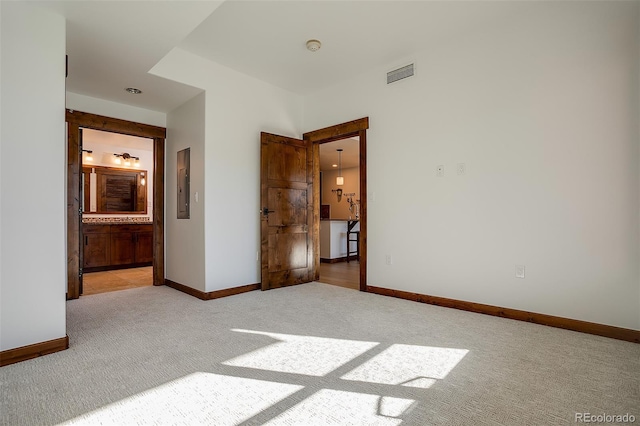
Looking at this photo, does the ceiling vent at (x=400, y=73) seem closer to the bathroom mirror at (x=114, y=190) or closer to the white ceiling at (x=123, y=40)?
the white ceiling at (x=123, y=40)

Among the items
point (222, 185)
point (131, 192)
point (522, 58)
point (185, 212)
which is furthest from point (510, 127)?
point (131, 192)

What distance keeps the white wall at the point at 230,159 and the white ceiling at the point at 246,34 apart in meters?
0.15

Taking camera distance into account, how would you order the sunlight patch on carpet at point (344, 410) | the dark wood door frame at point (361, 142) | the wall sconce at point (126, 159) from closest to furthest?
the sunlight patch on carpet at point (344, 410), the dark wood door frame at point (361, 142), the wall sconce at point (126, 159)

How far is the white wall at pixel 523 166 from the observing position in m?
2.57

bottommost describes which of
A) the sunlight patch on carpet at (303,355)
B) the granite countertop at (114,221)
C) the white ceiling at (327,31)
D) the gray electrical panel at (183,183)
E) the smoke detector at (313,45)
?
the sunlight patch on carpet at (303,355)

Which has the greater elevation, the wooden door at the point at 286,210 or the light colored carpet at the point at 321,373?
the wooden door at the point at 286,210

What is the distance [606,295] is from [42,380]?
3.89 meters

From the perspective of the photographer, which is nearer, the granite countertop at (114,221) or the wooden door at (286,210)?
the wooden door at (286,210)

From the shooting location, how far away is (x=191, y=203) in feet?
13.8

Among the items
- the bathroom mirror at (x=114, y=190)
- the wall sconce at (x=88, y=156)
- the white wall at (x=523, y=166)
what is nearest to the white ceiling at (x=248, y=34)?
the white wall at (x=523, y=166)

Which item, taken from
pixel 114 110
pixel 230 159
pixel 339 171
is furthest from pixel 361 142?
pixel 339 171

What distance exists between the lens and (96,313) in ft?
10.9

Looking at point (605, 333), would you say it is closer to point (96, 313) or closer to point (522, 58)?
point (522, 58)

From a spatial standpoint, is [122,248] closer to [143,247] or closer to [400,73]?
[143,247]
